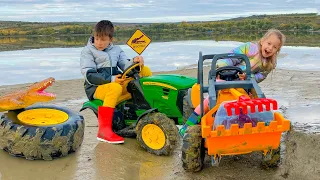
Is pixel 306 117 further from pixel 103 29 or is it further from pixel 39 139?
pixel 39 139

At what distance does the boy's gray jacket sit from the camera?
227 inches

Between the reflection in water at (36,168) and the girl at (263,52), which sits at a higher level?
the girl at (263,52)

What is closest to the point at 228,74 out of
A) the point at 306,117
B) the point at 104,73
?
the point at 104,73

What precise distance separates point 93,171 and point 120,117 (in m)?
1.39

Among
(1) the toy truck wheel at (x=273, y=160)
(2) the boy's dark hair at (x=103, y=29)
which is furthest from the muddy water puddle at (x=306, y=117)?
(2) the boy's dark hair at (x=103, y=29)

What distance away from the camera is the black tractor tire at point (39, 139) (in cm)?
489

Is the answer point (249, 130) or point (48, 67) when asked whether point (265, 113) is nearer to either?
point (249, 130)

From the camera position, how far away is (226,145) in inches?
151

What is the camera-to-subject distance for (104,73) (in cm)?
596

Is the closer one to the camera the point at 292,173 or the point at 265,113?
the point at 265,113

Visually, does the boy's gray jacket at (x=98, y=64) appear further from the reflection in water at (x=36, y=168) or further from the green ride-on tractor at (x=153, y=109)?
the reflection in water at (x=36, y=168)

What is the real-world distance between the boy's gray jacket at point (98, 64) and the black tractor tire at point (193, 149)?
191 centimetres

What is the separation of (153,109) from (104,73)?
1.17 meters

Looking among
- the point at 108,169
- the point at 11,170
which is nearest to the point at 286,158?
the point at 108,169
